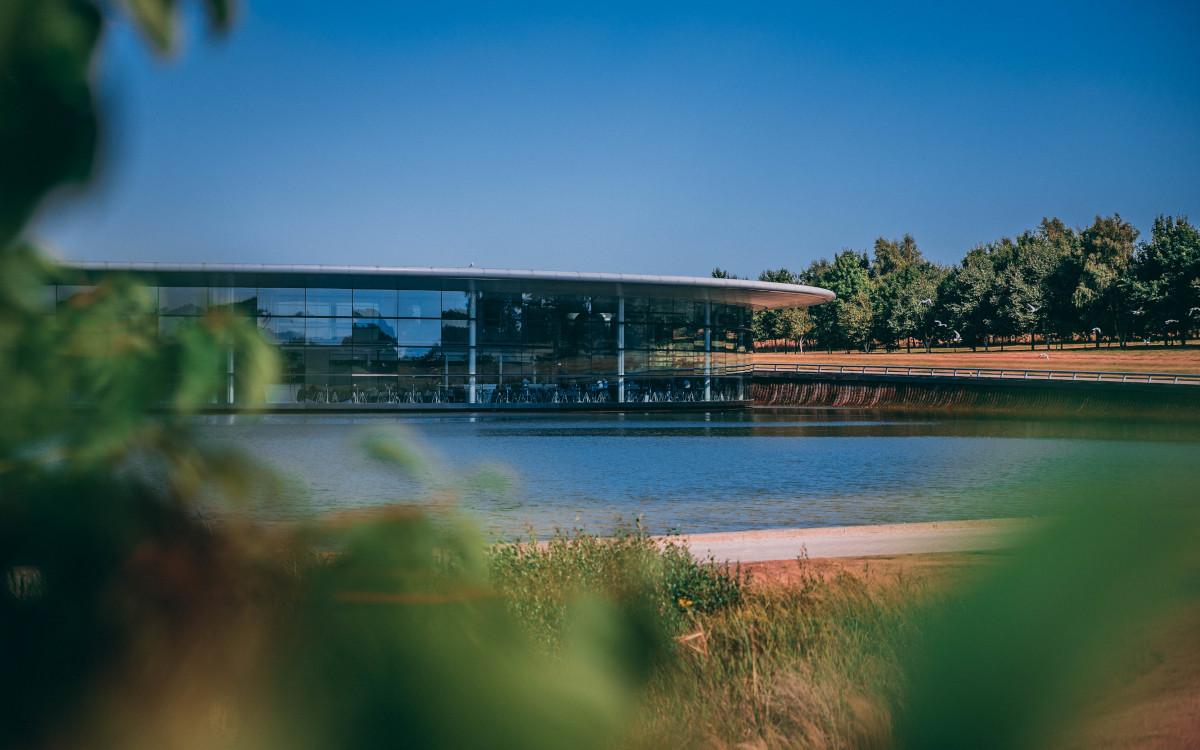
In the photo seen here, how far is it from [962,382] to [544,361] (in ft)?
84.2

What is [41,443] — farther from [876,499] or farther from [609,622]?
[876,499]

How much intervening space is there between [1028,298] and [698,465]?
2830 inches

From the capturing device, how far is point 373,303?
136 ft

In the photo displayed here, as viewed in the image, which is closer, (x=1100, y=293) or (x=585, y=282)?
(x=585, y=282)

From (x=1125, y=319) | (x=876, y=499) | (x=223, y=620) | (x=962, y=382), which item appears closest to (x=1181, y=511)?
(x=223, y=620)

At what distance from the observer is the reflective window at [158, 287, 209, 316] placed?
2.72 ft

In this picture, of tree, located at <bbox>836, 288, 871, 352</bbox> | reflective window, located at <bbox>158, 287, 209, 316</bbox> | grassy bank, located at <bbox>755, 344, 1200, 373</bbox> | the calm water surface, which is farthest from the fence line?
reflective window, located at <bbox>158, 287, 209, 316</bbox>

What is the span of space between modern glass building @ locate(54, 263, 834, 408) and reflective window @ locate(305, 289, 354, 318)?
0.14 feet

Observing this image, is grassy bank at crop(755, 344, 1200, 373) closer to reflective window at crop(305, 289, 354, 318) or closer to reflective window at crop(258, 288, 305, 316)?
reflective window at crop(305, 289, 354, 318)

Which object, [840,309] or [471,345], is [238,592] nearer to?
[471,345]

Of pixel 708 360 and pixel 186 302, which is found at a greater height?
pixel 186 302

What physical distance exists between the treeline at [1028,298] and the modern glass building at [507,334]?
40.2 meters

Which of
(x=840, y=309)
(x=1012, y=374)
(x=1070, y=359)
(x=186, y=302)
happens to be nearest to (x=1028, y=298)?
(x=1070, y=359)

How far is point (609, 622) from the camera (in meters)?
0.84
